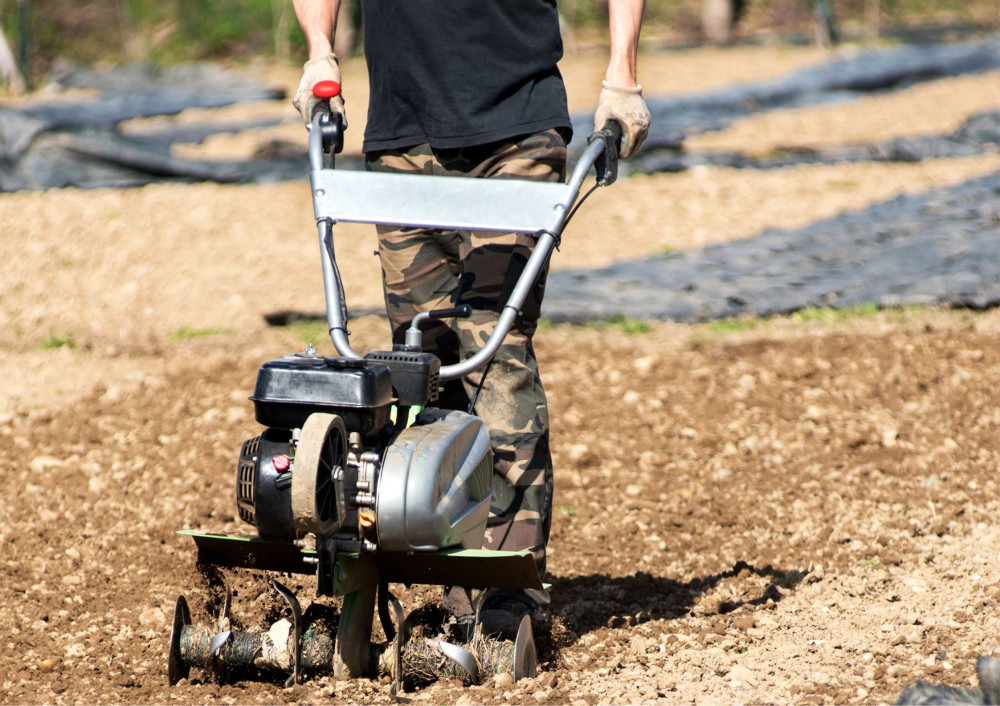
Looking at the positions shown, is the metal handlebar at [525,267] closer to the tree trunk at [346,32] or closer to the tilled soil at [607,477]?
the tilled soil at [607,477]

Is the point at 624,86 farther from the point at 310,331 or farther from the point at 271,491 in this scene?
the point at 310,331

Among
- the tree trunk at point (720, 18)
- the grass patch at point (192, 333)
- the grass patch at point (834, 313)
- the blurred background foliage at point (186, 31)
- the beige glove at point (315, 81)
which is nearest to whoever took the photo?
the beige glove at point (315, 81)

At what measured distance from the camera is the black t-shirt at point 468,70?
2533 mm

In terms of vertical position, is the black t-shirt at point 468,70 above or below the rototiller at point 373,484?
above

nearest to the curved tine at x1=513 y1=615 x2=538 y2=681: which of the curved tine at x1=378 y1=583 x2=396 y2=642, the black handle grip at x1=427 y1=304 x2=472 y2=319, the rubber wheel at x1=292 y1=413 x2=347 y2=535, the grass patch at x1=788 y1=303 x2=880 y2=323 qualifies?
the curved tine at x1=378 y1=583 x2=396 y2=642

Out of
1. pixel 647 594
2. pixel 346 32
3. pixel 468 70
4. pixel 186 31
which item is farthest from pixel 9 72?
pixel 647 594

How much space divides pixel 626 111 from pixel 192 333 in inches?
136

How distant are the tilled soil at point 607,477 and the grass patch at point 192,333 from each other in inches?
0.8

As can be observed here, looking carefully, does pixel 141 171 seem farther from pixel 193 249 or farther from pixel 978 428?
pixel 978 428

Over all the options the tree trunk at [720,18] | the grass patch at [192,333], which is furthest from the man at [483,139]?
the tree trunk at [720,18]

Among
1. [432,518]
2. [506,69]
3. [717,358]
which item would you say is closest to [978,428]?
[717,358]

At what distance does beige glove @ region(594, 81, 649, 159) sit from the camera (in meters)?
2.46

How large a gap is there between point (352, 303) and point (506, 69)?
3.12 metres

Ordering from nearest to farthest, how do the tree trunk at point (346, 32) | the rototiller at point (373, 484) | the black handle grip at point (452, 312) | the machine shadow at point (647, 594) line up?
the rototiller at point (373, 484)
the black handle grip at point (452, 312)
the machine shadow at point (647, 594)
the tree trunk at point (346, 32)
